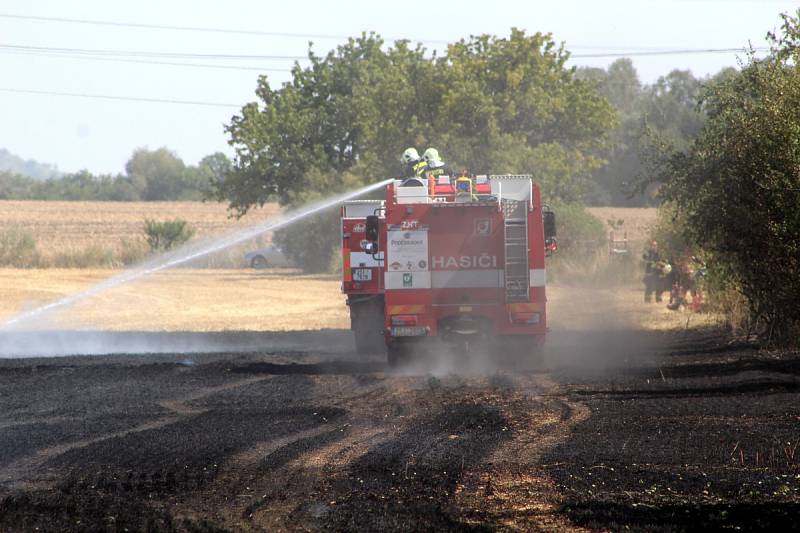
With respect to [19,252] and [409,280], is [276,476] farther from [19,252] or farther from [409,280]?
[19,252]

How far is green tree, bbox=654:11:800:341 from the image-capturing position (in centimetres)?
1352

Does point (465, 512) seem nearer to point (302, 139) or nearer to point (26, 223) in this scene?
point (302, 139)

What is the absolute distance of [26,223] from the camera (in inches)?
2790

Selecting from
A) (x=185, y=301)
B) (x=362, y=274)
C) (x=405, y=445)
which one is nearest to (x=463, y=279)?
(x=362, y=274)

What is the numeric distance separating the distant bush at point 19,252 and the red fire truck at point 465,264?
122 feet

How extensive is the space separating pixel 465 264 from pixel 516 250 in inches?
27.4

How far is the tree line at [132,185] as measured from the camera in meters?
Answer: 120

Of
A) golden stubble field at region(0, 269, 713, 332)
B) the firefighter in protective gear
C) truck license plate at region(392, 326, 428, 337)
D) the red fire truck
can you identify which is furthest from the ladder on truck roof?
golden stubble field at region(0, 269, 713, 332)

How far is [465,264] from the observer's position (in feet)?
48.0

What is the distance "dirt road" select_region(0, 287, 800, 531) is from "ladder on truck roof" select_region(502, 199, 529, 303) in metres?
1.07

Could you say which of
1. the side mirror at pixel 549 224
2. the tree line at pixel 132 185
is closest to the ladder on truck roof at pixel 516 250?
Answer: the side mirror at pixel 549 224

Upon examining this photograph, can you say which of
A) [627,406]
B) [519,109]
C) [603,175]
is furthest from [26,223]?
[627,406]

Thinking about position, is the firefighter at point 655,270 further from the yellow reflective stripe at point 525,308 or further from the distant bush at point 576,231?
the yellow reflective stripe at point 525,308

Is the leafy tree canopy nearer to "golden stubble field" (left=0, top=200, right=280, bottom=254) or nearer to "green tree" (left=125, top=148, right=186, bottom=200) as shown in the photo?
"golden stubble field" (left=0, top=200, right=280, bottom=254)
